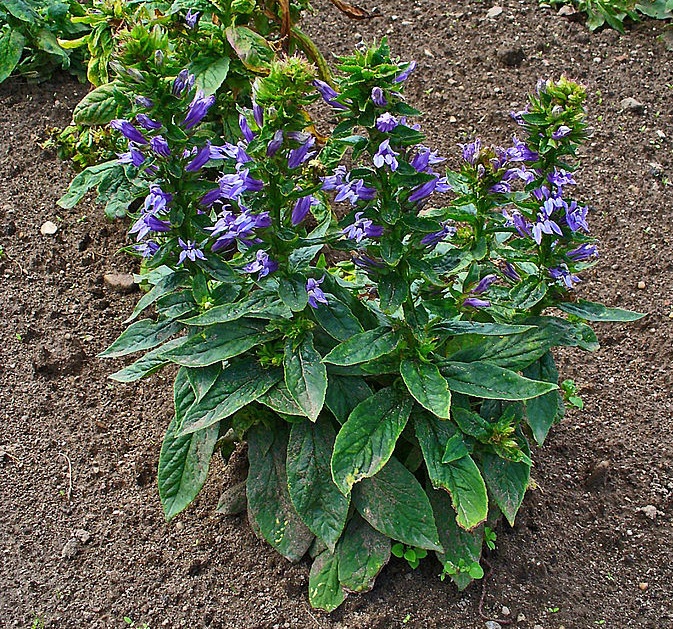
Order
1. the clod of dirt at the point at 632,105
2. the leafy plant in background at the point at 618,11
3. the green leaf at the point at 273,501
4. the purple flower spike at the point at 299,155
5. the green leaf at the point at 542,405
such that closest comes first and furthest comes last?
the purple flower spike at the point at 299,155 < the green leaf at the point at 542,405 < the green leaf at the point at 273,501 < the clod of dirt at the point at 632,105 < the leafy plant in background at the point at 618,11

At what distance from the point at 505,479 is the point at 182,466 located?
111cm

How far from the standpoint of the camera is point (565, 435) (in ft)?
12.2

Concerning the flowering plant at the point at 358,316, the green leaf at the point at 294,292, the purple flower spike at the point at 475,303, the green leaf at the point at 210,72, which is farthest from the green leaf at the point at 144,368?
the green leaf at the point at 210,72

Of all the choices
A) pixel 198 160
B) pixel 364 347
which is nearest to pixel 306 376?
pixel 364 347

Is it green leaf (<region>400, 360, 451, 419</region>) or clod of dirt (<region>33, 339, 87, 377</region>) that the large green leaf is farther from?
clod of dirt (<region>33, 339, 87, 377</region>)

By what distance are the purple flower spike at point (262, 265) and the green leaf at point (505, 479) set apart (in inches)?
38.3

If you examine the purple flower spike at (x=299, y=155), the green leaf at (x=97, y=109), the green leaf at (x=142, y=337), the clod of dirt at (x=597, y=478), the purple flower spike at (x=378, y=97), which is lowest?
the clod of dirt at (x=597, y=478)

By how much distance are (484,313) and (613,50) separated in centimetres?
318

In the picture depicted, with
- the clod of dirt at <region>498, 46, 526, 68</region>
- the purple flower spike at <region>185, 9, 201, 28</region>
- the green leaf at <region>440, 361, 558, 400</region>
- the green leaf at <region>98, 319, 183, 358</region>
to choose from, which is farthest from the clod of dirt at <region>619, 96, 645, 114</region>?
the green leaf at <region>98, 319, 183, 358</region>

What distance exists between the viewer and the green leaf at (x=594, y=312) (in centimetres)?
284

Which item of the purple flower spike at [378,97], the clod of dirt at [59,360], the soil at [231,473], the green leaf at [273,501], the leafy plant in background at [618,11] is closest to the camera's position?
the purple flower spike at [378,97]

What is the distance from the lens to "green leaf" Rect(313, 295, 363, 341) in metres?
2.78

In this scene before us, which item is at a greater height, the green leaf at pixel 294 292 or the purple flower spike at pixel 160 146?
the purple flower spike at pixel 160 146

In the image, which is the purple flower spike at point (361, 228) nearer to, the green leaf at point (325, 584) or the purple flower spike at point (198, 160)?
the purple flower spike at point (198, 160)
